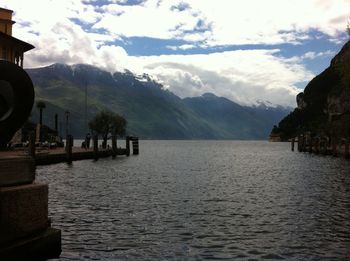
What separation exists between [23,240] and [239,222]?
36.0ft

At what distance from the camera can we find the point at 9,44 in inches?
2589

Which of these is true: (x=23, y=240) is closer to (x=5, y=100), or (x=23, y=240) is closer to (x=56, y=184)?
(x=5, y=100)

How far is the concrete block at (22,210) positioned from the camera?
10.1 metres

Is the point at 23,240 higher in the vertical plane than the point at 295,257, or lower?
higher

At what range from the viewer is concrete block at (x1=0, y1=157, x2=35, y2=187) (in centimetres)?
1031

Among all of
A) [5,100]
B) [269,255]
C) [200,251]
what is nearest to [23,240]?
[5,100]

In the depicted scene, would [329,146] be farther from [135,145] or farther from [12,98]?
[12,98]

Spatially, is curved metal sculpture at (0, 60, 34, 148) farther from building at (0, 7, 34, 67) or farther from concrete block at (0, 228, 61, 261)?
building at (0, 7, 34, 67)

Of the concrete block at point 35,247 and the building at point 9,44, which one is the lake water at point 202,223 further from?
the building at point 9,44

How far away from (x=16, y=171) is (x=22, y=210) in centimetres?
90

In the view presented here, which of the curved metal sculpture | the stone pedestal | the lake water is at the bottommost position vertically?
the lake water

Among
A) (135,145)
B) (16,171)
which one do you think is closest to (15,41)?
(135,145)

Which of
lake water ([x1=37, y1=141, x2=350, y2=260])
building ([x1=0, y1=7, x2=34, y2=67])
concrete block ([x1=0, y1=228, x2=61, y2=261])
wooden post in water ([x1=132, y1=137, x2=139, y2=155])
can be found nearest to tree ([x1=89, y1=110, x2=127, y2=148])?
wooden post in water ([x1=132, y1=137, x2=139, y2=155])

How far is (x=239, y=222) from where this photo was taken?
1952 centimetres
